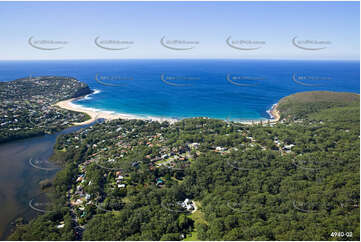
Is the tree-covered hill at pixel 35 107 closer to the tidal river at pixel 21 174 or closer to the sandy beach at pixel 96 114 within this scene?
the sandy beach at pixel 96 114

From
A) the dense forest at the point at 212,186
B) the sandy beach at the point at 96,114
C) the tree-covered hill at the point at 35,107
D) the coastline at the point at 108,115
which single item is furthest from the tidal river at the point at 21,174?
the sandy beach at the point at 96,114

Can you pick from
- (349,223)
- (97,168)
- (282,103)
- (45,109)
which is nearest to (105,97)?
(45,109)

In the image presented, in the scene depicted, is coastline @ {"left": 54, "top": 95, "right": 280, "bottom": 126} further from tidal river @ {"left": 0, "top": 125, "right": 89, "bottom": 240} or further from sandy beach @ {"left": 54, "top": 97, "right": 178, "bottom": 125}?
tidal river @ {"left": 0, "top": 125, "right": 89, "bottom": 240}

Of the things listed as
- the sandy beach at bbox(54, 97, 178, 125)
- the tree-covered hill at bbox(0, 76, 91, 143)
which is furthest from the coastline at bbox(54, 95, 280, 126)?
the tree-covered hill at bbox(0, 76, 91, 143)

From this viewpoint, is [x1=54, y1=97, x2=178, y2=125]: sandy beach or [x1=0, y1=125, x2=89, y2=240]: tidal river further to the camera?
[x1=54, y1=97, x2=178, y2=125]: sandy beach

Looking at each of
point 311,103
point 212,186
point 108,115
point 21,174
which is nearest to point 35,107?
point 108,115

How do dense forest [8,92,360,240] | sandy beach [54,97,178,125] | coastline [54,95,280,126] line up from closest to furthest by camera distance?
dense forest [8,92,360,240] → coastline [54,95,280,126] → sandy beach [54,97,178,125]
